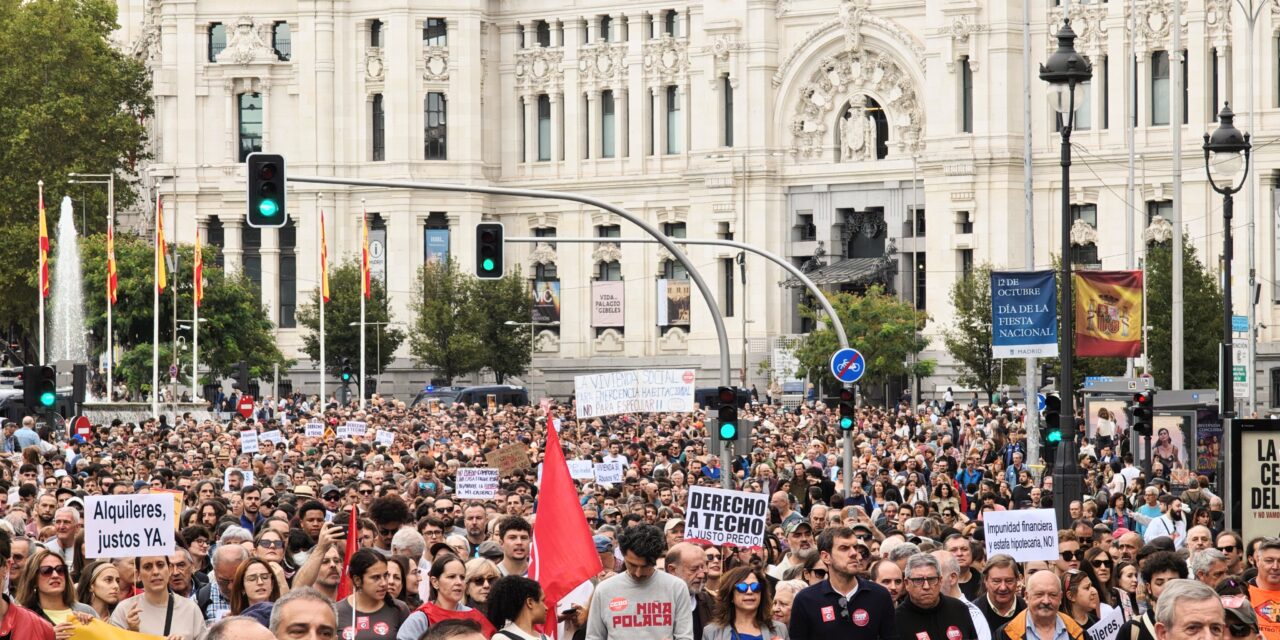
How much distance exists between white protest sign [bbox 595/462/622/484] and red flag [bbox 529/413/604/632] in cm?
1597

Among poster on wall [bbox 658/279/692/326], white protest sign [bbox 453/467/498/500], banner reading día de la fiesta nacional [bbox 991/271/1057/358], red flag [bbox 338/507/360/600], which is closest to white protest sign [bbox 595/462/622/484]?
banner reading día de la fiesta nacional [bbox 991/271/1057/358]

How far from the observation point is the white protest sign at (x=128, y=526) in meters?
14.8

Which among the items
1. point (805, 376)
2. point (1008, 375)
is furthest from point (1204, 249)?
point (805, 376)

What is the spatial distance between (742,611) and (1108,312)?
20840mm

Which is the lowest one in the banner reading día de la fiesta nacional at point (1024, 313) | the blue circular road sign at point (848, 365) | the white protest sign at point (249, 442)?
the white protest sign at point (249, 442)

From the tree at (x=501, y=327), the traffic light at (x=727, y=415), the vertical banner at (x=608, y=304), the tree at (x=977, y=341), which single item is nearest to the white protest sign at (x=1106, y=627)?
the traffic light at (x=727, y=415)

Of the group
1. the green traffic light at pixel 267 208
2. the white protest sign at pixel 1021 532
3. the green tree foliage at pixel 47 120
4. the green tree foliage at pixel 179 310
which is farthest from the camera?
the green tree foliage at pixel 47 120

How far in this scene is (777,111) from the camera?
83062 mm

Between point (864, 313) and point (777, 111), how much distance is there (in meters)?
13.0

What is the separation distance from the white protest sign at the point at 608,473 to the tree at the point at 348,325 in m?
51.4

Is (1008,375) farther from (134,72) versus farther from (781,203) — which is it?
(134,72)

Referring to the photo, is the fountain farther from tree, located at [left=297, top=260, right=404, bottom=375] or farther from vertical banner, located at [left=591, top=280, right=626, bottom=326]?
vertical banner, located at [left=591, top=280, right=626, bottom=326]

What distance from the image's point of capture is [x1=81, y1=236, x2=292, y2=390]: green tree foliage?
247ft

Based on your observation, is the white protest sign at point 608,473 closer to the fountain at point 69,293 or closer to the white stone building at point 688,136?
the white stone building at point 688,136
